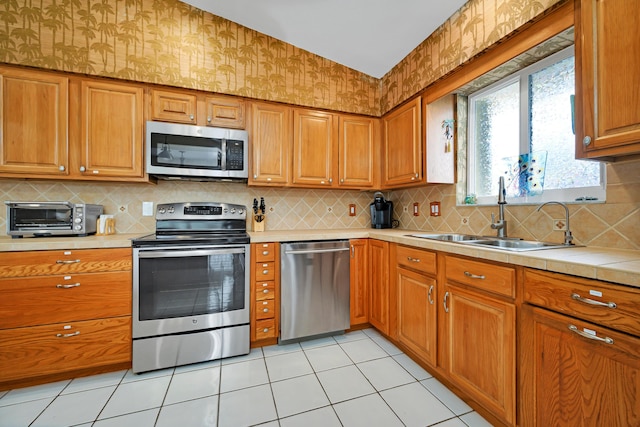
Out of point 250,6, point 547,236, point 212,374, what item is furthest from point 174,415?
point 250,6

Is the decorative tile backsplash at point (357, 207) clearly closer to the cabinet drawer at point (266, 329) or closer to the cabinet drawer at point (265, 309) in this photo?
the cabinet drawer at point (265, 309)

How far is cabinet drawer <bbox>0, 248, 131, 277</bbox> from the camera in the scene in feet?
5.30

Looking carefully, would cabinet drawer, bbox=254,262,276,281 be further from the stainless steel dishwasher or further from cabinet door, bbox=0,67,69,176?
cabinet door, bbox=0,67,69,176

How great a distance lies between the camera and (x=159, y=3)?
2.19 meters

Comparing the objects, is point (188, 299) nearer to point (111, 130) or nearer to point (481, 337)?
point (111, 130)

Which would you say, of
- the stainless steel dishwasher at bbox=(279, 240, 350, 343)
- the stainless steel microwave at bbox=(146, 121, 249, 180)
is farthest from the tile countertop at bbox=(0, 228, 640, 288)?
the stainless steel microwave at bbox=(146, 121, 249, 180)

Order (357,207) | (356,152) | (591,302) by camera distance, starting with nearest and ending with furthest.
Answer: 1. (591,302)
2. (356,152)
3. (357,207)

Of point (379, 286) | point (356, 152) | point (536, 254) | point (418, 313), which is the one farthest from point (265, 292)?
point (536, 254)

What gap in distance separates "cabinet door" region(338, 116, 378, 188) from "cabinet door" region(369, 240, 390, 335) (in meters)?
0.73

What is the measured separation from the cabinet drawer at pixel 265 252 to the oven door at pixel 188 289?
0.09 metres

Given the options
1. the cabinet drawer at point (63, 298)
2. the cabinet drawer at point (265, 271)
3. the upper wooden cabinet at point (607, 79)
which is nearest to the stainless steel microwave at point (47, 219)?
the cabinet drawer at point (63, 298)

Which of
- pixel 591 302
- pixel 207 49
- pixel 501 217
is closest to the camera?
pixel 591 302

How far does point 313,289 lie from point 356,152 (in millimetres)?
1477

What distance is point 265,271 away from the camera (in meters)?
2.14
